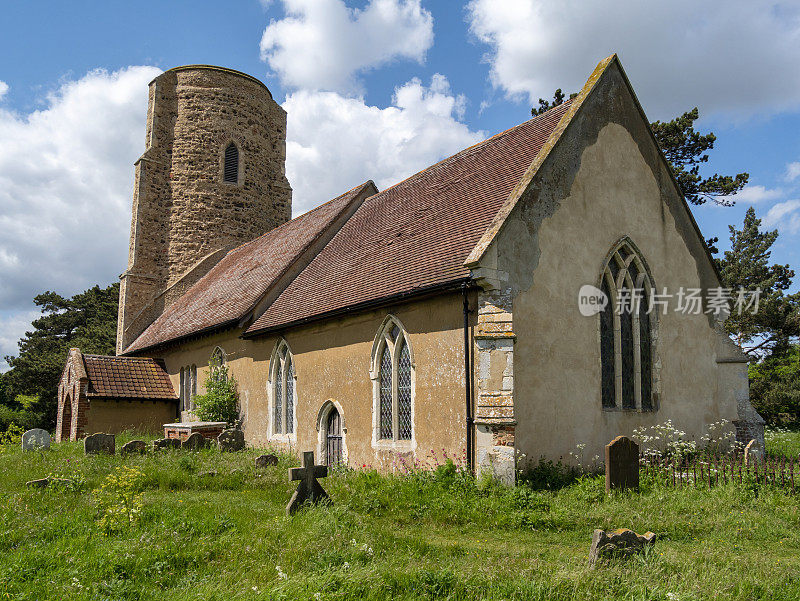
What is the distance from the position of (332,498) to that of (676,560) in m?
5.29

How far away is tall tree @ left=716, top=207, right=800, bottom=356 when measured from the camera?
33.6 m

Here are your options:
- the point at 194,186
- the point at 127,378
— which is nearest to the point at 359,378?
the point at 127,378

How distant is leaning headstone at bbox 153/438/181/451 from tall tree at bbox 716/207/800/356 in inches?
987

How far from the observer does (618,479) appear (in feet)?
35.2

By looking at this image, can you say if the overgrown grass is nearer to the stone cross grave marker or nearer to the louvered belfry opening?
the stone cross grave marker

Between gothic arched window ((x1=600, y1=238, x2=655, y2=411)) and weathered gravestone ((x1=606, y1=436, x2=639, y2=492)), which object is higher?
gothic arched window ((x1=600, y1=238, x2=655, y2=411))

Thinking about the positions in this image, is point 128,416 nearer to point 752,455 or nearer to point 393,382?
point 393,382

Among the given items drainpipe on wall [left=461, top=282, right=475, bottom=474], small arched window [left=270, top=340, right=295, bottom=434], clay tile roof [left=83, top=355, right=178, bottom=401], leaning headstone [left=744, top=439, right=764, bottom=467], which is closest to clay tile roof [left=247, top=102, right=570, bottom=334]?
drainpipe on wall [left=461, top=282, right=475, bottom=474]

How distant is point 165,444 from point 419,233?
7662 mm

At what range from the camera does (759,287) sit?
3597 centimetres

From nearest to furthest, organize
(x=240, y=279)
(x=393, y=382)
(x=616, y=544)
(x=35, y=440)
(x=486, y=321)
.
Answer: (x=616, y=544) → (x=486, y=321) → (x=393, y=382) → (x=35, y=440) → (x=240, y=279)

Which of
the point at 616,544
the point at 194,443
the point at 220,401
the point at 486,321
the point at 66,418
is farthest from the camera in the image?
the point at 66,418

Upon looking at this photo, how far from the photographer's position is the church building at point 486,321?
1170cm

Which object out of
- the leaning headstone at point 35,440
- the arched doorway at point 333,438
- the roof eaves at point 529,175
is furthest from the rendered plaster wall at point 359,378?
the leaning headstone at point 35,440
